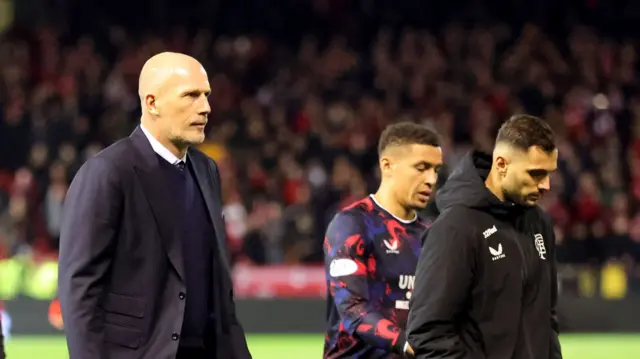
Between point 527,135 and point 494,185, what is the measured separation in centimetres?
25

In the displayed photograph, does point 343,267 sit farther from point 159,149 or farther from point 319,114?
point 319,114

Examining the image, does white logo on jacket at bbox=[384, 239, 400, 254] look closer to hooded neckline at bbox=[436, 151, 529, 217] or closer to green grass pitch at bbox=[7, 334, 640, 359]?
hooded neckline at bbox=[436, 151, 529, 217]

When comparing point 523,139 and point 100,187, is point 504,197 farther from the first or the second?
point 100,187

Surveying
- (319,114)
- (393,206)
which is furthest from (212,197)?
(319,114)

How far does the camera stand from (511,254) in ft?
16.3

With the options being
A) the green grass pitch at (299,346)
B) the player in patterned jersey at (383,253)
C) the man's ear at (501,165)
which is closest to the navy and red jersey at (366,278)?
the player in patterned jersey at (383,253)

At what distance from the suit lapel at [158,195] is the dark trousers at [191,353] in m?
0.31

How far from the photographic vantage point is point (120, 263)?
493 cm

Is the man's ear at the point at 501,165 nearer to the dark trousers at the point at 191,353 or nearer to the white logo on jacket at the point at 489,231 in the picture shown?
the white logo on jacket at the point at 489,231

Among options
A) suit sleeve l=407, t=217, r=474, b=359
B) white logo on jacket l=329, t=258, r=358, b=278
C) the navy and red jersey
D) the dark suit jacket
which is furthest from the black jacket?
white logo on jacket l=329, t=258, r=358, b=278

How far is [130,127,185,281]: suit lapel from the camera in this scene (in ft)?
16.5

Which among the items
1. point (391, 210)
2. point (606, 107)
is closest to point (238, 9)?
point (606, 107)

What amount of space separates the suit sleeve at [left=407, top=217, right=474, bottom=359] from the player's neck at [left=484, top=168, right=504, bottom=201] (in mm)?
248

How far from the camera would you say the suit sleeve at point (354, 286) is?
611cm
